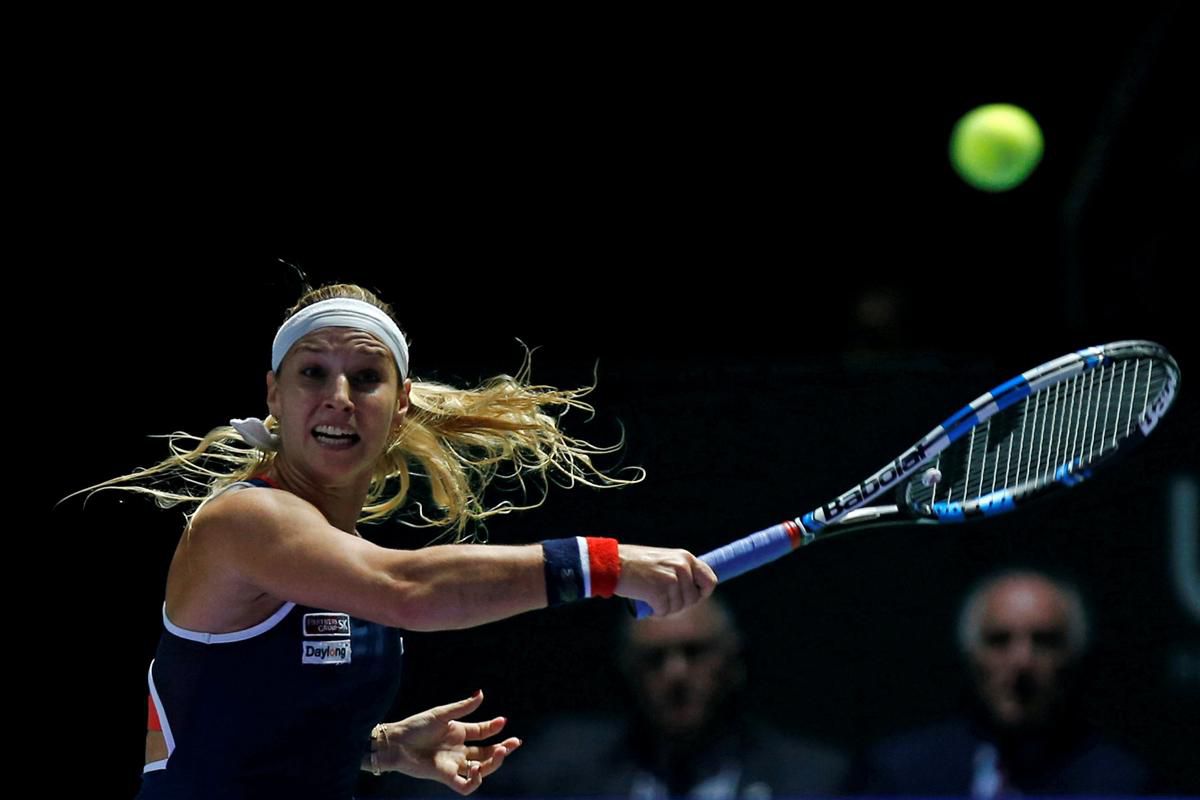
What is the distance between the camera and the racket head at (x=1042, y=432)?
123 inches

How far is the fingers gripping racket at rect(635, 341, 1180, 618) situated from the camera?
2.91 m

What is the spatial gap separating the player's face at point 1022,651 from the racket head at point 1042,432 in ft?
2.39

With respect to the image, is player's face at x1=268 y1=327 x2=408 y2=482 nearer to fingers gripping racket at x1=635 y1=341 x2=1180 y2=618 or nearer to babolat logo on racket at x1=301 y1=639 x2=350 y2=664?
babolat logo on racket at x1=301 y1=639 x2=350 y2=664

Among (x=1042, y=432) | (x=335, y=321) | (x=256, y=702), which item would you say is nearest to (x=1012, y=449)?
(x=1042, y=432)

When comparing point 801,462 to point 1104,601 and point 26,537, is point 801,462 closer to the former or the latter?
point 1104,601

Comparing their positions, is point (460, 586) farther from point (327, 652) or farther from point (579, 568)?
point (327, 652)

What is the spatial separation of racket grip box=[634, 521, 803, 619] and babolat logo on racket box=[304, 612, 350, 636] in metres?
0.44

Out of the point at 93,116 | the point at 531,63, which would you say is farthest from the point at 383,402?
the point at 531,63

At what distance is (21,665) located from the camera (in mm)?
4375

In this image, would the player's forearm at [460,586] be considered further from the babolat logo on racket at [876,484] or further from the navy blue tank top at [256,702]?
the babolat logo on racket at [876,484]

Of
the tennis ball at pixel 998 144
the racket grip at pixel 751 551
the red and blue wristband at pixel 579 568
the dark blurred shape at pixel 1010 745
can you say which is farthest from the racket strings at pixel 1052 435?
the tennis ball at pixel 998 144

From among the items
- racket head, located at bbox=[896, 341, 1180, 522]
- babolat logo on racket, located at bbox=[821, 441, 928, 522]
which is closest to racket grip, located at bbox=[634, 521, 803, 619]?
babolat logo on racket, located at bbox=[821, 441, 928, 522]

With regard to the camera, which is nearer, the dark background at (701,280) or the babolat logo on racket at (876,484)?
the babolat logo on racket at (876,484)

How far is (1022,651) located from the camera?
169 inches
